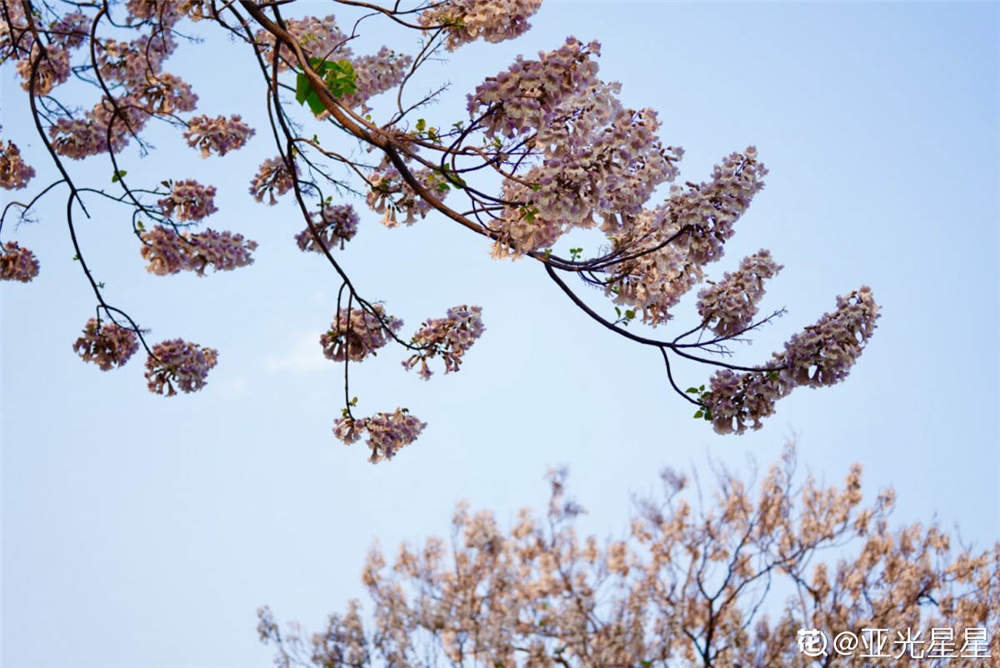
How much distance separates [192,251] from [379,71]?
1.18m

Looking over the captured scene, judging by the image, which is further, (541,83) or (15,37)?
(15,37)

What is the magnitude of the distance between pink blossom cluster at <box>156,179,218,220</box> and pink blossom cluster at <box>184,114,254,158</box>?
0.16 metres

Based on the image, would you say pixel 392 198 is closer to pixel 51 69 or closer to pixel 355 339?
pixel 355 339

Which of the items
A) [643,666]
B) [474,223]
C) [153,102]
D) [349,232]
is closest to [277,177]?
[349,232]

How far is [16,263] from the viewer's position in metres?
4.55

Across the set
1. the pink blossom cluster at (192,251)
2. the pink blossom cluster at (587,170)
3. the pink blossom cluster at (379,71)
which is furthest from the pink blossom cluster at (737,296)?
the pink blossom cluster at (192,251)

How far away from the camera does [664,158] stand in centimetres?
254

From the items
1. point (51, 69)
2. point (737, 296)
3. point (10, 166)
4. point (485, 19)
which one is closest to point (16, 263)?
point (10, 166)

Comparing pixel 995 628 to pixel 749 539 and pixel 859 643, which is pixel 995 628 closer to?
pixel 859 643

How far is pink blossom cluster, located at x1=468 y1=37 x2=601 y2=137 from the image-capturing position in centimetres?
239

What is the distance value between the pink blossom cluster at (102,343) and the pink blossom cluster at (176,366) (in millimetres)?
147

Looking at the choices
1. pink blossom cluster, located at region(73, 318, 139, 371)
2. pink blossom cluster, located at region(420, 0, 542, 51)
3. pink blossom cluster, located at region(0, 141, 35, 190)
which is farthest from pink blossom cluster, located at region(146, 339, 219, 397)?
pink blossom cluster, located at region(420, 0, 542, 51)

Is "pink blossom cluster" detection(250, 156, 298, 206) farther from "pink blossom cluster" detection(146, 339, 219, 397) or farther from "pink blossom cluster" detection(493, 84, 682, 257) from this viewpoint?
"pink blossom cluster" detection(493, 84, 682, 257)

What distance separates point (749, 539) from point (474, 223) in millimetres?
8569
